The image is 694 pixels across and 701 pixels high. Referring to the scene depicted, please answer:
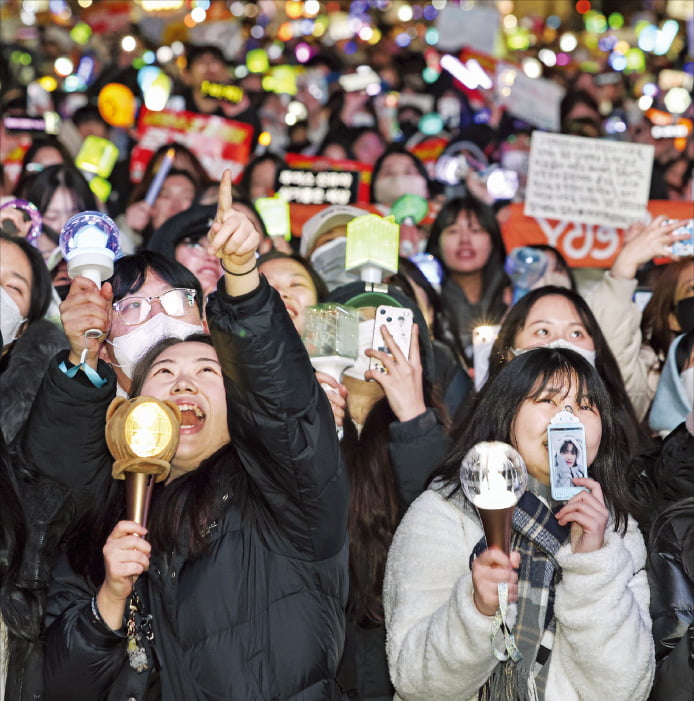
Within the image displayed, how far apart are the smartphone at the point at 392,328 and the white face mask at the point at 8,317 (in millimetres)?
1215

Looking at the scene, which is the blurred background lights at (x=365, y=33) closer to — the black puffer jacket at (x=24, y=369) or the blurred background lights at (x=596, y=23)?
the blurred background lights at (x=596, y=23)

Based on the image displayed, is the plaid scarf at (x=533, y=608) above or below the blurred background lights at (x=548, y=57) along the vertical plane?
below

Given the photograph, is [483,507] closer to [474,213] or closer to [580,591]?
A: [580,591]

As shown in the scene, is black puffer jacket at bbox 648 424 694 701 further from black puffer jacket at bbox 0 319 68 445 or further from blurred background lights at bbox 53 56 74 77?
blurred background lights at bbox 53 56 74 77

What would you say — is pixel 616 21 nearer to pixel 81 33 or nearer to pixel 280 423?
pixel 81 33

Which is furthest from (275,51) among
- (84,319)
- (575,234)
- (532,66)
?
(84,319)

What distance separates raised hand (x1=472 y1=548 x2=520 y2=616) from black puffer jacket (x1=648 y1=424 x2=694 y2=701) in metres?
0.57

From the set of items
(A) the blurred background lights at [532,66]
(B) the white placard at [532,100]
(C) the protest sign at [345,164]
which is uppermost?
(A) the blurred background lights at [532,66]

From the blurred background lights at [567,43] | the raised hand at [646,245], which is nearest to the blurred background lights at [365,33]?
the blurred background lights at [567,43]

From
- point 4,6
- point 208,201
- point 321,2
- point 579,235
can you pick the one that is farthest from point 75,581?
point 321,2

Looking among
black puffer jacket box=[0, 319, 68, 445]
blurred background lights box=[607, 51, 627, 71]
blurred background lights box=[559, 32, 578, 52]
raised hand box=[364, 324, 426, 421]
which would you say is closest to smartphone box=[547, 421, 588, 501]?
raised hand box=[364, 324, 426, 421]

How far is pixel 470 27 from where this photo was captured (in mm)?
10766

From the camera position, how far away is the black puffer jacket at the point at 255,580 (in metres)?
2.84

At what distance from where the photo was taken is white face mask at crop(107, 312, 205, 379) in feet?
12.5
